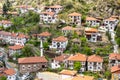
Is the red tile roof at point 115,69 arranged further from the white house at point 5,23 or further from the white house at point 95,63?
the white house at point 5,23

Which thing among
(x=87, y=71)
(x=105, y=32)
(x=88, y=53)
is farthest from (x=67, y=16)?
(x=87, y=71)

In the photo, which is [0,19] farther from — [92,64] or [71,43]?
[92,64]

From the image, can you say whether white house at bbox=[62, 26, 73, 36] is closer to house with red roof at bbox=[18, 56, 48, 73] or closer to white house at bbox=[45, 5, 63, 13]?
house with red roof at bbox=[18, 56, 48, 73]

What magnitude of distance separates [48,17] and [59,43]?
10.5 m

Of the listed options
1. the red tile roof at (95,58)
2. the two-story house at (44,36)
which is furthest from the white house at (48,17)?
the red tile roof at (95,58)

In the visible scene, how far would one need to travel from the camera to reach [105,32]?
61656 mm

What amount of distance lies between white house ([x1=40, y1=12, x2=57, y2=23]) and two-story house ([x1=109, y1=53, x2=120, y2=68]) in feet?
60.1

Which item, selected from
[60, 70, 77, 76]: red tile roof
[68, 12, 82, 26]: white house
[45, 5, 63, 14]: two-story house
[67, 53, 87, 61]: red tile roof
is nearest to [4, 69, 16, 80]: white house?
[60, 70, 77, 76]: red tile roof

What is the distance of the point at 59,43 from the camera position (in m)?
58.8

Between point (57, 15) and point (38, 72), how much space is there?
18.4 metres

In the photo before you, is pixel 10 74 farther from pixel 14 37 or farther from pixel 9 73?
pixel 14 37

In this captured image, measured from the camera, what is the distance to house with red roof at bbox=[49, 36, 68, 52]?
58469mm

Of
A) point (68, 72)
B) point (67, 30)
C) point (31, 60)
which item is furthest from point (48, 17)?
point (68, 72)

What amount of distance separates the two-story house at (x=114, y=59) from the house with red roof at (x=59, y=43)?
30.2 ft
